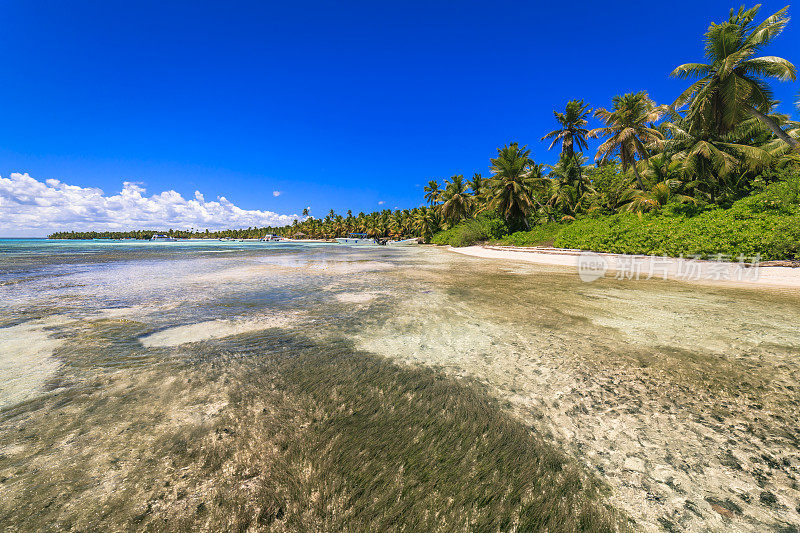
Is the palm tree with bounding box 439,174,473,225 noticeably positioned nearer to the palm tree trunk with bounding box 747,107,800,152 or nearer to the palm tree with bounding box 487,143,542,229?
the palm tree with bounding box 487,143,542,229

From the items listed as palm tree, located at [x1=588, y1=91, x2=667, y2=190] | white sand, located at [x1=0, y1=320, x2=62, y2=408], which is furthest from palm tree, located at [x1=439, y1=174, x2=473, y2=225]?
white sand, located at [x1=0, y1=320, x2=62, y2=408]

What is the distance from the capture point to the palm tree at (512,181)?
26.8 metres

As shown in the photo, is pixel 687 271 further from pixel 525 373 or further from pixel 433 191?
pixel 433 191

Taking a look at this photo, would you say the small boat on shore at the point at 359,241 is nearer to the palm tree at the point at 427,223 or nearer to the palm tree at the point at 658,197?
the palm tree at the point at 427,223

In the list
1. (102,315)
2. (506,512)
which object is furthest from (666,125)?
(102,315)

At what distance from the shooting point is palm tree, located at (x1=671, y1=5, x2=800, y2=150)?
14.2m

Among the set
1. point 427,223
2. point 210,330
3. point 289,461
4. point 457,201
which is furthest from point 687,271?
point 427,223

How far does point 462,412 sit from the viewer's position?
2.15 m

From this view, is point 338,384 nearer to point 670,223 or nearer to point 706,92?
point 670,223

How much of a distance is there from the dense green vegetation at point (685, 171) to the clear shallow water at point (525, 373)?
740 cm

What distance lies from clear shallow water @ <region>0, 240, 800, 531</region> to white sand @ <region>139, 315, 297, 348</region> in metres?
0.04

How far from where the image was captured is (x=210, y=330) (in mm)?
4008

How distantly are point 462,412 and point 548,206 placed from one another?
3214 centimetres

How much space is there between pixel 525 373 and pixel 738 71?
938 inches
